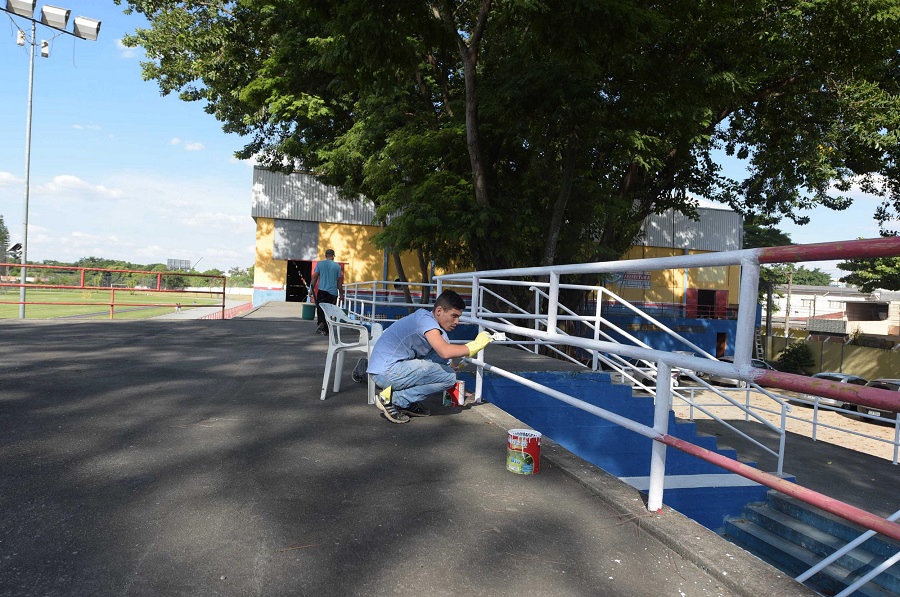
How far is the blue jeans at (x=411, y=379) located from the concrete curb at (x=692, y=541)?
1270mm

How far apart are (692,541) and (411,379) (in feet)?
8.12

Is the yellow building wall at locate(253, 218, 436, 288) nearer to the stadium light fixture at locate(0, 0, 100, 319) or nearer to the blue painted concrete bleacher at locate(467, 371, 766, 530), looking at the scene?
the stadium light fixture at locate(0, 0, 100, 319)

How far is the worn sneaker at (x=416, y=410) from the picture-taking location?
4801 millimetres

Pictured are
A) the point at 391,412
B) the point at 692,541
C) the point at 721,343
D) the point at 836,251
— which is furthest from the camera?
the point at 721,343

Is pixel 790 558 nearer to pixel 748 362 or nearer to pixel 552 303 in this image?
Answer: pixel 552 303

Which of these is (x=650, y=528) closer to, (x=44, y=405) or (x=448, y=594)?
(x=448, y=594)

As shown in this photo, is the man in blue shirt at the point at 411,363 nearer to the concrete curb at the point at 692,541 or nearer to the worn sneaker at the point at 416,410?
the worn sneaker at the point at 416,410

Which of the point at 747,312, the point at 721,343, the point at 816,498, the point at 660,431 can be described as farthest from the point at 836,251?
the point at 721,343

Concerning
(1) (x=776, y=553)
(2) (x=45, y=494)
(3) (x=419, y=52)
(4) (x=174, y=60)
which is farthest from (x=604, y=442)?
(4) (x=174, y=60)

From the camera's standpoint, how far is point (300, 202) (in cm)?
3281

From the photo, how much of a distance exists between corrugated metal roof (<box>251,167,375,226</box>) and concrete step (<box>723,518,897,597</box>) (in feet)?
93.2

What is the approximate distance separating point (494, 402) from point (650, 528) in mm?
3387

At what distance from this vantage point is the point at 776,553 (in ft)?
17.3

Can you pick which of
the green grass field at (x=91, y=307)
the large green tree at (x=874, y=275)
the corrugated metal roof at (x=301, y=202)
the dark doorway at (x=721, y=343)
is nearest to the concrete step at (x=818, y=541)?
the green grass field at (x=91, y=307)
